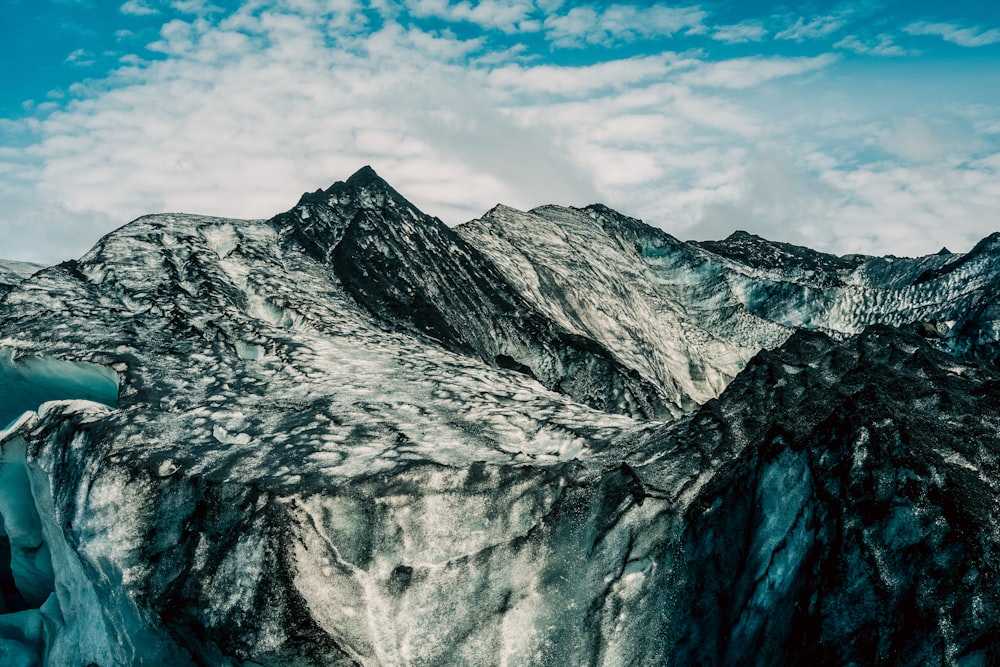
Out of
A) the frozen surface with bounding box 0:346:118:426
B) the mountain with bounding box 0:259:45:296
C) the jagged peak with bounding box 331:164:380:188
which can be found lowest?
the frozen surface with bounding box 0:346:118:426

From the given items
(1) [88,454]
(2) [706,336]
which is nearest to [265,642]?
(1) [88,454]

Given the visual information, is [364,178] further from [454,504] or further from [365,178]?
[454,504]

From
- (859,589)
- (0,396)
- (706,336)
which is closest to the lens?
(859,589)

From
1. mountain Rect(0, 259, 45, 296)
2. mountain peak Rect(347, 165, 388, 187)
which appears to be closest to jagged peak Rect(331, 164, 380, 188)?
mountain peak Rect(347, 165, 388, 187)

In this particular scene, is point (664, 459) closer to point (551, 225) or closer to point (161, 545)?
point (161, 545)

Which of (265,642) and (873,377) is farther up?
(873,377)

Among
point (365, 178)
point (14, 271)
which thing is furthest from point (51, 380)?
point (365, 178)

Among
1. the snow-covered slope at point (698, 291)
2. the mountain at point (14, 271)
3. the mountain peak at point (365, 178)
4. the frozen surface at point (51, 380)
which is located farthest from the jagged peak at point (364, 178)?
the frozen surface at point (51, 380)

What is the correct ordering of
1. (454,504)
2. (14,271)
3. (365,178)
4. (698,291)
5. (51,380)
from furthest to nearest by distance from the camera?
(698,291), (365,178), (14,271), (51,380), (454,504)

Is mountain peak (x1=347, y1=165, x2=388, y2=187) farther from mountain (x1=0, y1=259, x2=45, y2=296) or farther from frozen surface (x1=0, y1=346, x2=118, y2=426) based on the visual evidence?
frozen surface (x1=0, y1=346, x2=118, y2=426)
